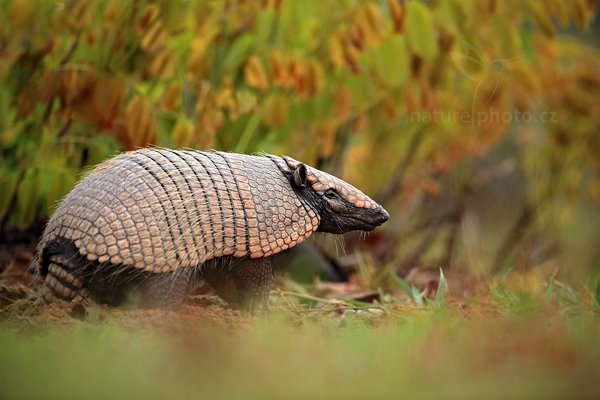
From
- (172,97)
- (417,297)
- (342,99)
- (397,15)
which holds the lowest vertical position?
(417,297)

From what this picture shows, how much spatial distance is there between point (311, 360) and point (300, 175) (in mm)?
1835

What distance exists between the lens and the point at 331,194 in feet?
15.7

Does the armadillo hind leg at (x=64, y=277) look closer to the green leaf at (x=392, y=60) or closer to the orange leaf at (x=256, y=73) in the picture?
Result: the orange leaf at (x=256, y=73)

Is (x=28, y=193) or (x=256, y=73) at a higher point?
(x=256, y=73)

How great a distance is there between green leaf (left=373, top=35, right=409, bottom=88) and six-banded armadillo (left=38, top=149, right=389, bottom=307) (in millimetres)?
1599

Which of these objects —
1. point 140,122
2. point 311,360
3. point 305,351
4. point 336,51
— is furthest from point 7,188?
point 311,360

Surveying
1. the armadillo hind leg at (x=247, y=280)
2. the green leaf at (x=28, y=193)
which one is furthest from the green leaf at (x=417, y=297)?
the green leaf at (x=28, y=193)

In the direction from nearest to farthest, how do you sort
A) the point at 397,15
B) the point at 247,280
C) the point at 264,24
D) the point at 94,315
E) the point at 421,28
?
the point at 94,315, the point at 247,280, the point at 397,15, the point at 421,28, the point at 264,24

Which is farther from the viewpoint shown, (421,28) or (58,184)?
(421,28)

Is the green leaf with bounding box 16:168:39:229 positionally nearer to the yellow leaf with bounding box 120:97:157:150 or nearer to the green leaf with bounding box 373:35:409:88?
the yellow leaf with bounding box 120:97:157:150

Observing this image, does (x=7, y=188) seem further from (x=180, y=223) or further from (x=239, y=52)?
(x=239, y=52)

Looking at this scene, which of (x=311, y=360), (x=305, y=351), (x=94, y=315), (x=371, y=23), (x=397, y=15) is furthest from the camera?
(x=371, y=23)

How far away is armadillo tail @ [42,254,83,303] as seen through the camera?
4.14m

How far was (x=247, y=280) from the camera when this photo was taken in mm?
4527
